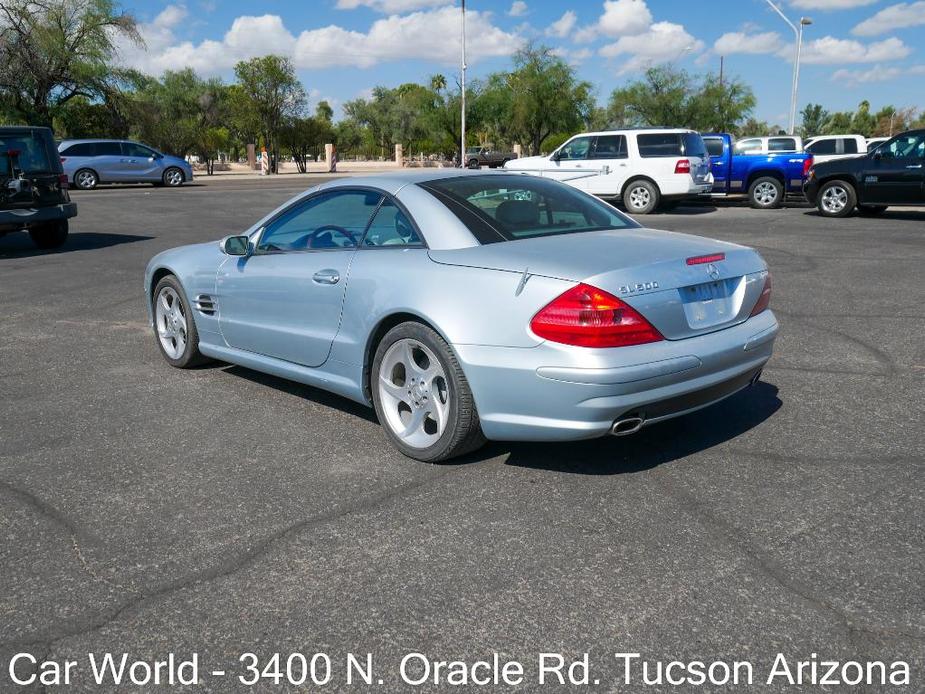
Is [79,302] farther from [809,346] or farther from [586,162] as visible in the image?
[586,162]

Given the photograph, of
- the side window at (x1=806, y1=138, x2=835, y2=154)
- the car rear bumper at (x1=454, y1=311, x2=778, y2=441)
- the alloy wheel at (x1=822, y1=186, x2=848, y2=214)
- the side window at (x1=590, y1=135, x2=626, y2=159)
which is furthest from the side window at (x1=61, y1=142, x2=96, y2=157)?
the car rear bumper at (x1=454, y1=311, x2=778, y2=441)

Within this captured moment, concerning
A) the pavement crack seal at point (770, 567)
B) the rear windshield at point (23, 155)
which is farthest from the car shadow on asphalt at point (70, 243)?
the pavement crack seal at point (770, 567)

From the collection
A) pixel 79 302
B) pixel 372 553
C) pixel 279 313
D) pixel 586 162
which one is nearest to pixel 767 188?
pixel 586 162

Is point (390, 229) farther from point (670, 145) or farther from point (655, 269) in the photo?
point (670, 145)

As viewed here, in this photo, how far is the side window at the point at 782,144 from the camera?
22312 millimetres

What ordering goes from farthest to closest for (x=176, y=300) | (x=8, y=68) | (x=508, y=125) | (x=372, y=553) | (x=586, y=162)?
(x=508, y=125), (x=8, y=68), (x=586, y=162), (x=176, y=300), (x=372, y=553)

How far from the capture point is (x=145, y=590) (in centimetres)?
317

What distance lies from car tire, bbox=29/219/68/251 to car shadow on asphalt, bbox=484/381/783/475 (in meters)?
11.9

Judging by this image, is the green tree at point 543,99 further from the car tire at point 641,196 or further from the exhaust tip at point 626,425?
the exhaust tip at point 626,425

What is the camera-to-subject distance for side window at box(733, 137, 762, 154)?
23378 millimetres

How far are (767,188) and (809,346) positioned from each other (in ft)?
51.3

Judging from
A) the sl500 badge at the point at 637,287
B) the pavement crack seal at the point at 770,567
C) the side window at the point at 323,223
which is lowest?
the pavement crack seal at the point at 770,567

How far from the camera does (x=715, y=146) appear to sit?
2200 centimetres

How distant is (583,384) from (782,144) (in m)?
21.2
